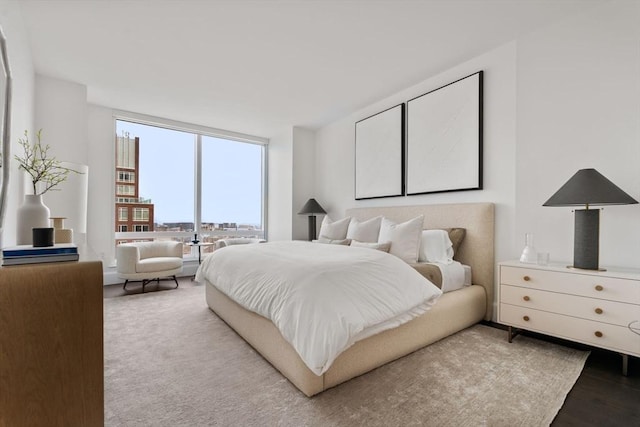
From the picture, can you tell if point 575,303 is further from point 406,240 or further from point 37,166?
point 37,166

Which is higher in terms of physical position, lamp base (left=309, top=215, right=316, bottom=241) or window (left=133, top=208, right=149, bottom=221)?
window (left=133, top=208, right=149, bottom=221)

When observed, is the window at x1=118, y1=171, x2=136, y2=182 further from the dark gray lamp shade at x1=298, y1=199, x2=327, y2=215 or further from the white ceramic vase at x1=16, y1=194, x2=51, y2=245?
the white ceramic vase at x1=16, y1=194, x2=51, y2=245

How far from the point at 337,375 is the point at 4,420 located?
142 centimetres

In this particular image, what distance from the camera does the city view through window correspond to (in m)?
4.80

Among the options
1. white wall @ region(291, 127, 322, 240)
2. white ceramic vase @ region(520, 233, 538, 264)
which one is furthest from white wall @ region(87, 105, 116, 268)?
white ceramic vase @ region(520, 233, 538, 264)

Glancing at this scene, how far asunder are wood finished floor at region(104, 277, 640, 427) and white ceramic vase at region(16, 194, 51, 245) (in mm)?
2744

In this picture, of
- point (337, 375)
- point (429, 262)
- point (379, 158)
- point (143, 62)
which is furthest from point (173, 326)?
point (379, 158)

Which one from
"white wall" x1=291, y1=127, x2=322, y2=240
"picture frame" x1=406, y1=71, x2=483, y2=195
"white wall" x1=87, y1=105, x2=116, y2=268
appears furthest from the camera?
"white wall" x1=291, y1=127, x2=322, y2=240

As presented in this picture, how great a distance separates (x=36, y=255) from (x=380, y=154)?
3822 mm

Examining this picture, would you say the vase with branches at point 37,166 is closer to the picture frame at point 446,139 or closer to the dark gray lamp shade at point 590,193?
the dark gray lamp shade at point 590,193

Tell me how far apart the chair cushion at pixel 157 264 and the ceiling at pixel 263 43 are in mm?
2321

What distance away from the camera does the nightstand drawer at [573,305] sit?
6.10 feet

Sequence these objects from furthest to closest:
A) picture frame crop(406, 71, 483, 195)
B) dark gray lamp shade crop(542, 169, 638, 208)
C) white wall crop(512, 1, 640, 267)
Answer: picture frame crop(406, 71, 483, 195)
white wall crop(512, 1, 640, 267)
dark gray lamp shade crop(542, 169, 638, 208)

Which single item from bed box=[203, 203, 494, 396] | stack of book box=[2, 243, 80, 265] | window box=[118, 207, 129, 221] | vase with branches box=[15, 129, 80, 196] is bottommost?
bed box=[203, 203, 494, 396]
